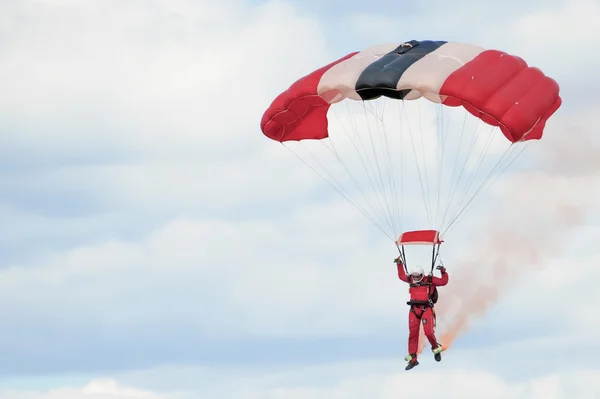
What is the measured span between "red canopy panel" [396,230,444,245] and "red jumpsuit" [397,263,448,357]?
52cm

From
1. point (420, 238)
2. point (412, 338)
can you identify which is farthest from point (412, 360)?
point (420, 238)

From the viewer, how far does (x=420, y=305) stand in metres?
38.3

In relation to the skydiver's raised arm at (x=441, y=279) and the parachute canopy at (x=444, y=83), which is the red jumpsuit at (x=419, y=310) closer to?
the skydiver's raised arm at (x=441, y=279)

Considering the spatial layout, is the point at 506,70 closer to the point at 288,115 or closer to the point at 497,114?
the point at 497,114

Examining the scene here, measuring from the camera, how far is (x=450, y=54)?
39438mm

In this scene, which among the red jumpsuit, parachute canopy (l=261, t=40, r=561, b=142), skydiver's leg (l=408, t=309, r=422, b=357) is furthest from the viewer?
skydiver's leg (l=408, t=309, r=422, b=357)

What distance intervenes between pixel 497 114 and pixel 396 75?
229 cm

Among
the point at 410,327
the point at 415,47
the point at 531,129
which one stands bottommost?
the point at 410,327

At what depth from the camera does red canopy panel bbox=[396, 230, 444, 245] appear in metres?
38.2

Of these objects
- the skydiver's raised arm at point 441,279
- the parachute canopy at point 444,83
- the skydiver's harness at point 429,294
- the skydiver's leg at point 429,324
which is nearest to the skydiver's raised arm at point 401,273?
the skydiver's harness at point 429,294

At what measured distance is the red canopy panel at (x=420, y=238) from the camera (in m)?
38.2

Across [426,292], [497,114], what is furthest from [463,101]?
[426,292]

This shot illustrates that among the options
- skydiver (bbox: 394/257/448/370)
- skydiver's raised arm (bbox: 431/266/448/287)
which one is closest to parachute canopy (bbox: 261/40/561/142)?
skydiver's raised arm (bbox: 431/266/448/287)

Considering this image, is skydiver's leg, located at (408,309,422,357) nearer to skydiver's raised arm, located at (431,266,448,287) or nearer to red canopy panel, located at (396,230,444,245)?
skydiver's raised arm, located at (431,266,448,287)
